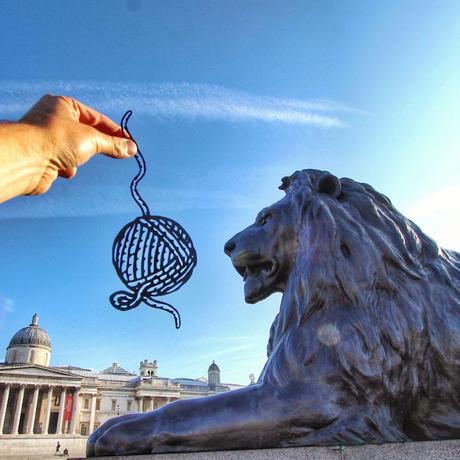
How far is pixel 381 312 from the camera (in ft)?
6.04

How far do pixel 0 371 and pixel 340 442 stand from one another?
4915cm

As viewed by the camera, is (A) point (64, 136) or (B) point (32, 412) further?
(B) point (32, 412)

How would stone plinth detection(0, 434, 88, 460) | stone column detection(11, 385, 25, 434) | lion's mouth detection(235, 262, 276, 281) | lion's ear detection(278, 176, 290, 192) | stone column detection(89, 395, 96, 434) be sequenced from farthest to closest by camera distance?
stone column detection(89, 395, 96, 434) < stone column detection(11, 385, 25, 434) < stone plinth detection(0, 434, 88, 460) < lion's ear detection(278, 176, 290, 192) < lion's mouth detection(235, 262, 276, 281)

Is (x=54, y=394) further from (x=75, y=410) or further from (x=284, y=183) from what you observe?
(x=284, y=183)

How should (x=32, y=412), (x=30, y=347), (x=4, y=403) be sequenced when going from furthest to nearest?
(x=30, y=347) → (x=32, y=412) → (x=4, y=403)

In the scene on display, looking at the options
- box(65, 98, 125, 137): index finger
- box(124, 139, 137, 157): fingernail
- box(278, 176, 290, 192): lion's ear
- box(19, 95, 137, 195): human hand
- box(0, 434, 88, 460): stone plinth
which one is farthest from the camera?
box(0, 434, 88, 460): stone plinth

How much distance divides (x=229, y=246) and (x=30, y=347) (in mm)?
51810

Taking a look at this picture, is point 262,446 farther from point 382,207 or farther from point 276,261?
point 382,207

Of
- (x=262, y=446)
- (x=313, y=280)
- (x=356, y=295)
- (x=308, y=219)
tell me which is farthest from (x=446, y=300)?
(x=262, y=446)

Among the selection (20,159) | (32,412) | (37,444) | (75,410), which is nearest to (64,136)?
(20,159)

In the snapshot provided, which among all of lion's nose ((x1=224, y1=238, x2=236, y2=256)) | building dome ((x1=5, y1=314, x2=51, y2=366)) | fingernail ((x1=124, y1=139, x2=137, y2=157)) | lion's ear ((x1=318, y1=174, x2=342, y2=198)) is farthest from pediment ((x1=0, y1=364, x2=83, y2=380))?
fingernail ((x1=124, y1=139, x2=137, y2=157))

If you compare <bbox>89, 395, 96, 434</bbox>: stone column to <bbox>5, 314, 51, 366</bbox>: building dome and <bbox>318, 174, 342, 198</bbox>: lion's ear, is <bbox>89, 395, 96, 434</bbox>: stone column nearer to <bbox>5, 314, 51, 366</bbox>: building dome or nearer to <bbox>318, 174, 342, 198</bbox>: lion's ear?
<bbox>5, 314, 51, 366</bbox>: building dome

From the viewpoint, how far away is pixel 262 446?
5.36 ft

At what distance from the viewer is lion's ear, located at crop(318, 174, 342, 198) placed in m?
2.33
